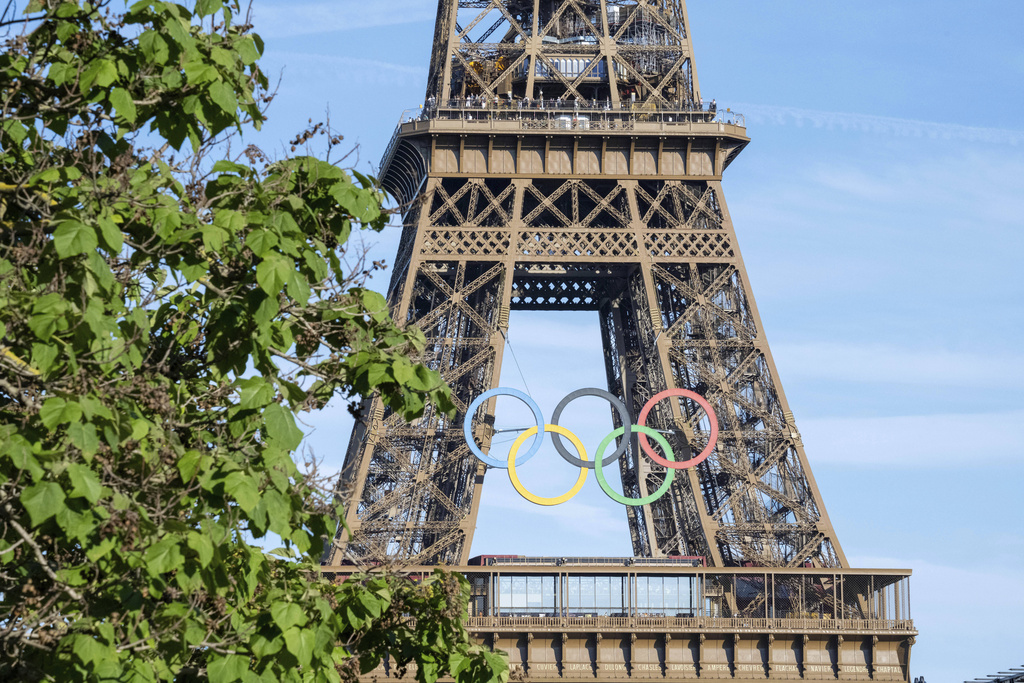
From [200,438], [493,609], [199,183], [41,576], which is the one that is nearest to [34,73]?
[199,183]

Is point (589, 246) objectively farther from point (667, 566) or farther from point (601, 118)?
point (667, 566)

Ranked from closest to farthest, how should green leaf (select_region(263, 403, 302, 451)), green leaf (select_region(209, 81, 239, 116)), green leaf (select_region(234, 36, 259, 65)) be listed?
green leaf (select_region(263, 403, 302, 451)), green leaf (select_region(209, 81, 239, 116)), green leaf (select_region(234, 36, 259, 65))

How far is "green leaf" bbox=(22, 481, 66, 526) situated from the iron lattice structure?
5050 centimetres

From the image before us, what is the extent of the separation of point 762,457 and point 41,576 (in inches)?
2100

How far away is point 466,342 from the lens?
70375mm

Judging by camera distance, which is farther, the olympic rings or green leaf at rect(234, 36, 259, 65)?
the olympic rings

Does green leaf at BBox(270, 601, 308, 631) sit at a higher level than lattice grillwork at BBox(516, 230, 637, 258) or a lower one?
lower

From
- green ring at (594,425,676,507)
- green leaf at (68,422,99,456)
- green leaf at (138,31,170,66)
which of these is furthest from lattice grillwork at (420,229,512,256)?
green leaf at (68,422,99,456)

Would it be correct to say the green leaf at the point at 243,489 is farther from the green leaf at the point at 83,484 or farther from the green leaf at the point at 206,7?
the green leaf at the point at 206,7

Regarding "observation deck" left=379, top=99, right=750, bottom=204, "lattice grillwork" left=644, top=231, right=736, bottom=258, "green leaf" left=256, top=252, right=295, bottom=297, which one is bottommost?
"green leaf" left=256, top=252, right=295, bottom=297

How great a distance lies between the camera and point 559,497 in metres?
64.6

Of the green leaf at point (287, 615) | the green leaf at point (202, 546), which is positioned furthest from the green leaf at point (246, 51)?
the green leaf at point (287, 615)

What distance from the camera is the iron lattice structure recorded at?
66.8 metres

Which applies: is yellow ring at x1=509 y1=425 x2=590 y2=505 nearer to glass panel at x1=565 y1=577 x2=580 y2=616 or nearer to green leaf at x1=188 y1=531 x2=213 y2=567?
glass panel at x1=565 y1=577 x2=580 y2=616
